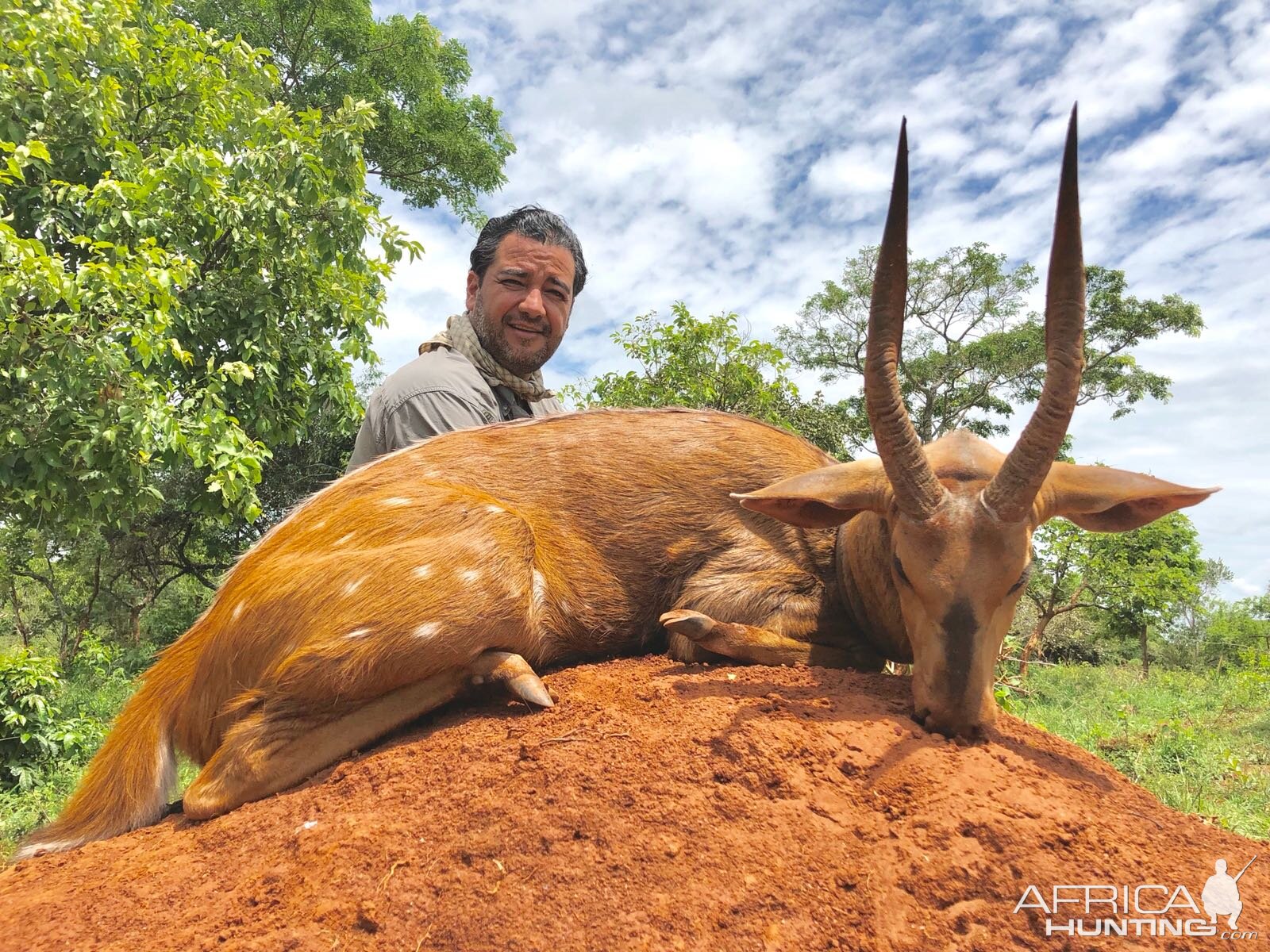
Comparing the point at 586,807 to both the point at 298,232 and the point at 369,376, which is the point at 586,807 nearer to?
the point at 298,232

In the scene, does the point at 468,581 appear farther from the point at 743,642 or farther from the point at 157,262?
the point at 157,262

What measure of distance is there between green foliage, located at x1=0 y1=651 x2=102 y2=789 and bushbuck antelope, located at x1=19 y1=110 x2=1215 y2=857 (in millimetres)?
5090

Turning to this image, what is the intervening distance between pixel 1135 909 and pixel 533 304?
4242 millimetres

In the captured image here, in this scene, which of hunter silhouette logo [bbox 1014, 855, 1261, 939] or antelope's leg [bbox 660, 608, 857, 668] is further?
antelope's leg [bbox 660, 608, 857, 668]

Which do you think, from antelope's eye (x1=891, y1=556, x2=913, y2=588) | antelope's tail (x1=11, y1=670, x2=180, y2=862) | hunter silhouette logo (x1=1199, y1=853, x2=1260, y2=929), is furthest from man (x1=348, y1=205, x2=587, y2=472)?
hunter silhouette logo (x1=1199, y1=853, x2=1260, y2=929)

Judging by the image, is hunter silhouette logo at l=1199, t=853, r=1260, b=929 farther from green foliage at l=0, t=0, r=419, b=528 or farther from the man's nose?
green foliage at l=0, t=0, r=419, b=528

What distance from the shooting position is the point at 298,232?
859 centimetres

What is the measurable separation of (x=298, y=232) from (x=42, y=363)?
11.2 feet

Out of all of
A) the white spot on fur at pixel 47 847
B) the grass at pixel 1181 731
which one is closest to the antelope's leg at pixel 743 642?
the grass at pixel 1181 731

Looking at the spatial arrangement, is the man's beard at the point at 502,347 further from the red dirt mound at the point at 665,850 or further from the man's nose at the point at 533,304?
the red dirt mound at the point at 665,850

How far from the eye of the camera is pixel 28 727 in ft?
23.1

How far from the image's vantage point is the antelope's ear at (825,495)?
3088 millimetres

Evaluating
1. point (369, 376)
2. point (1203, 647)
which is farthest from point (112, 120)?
point (1203, 647)

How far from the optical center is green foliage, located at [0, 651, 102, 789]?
6910 mm
